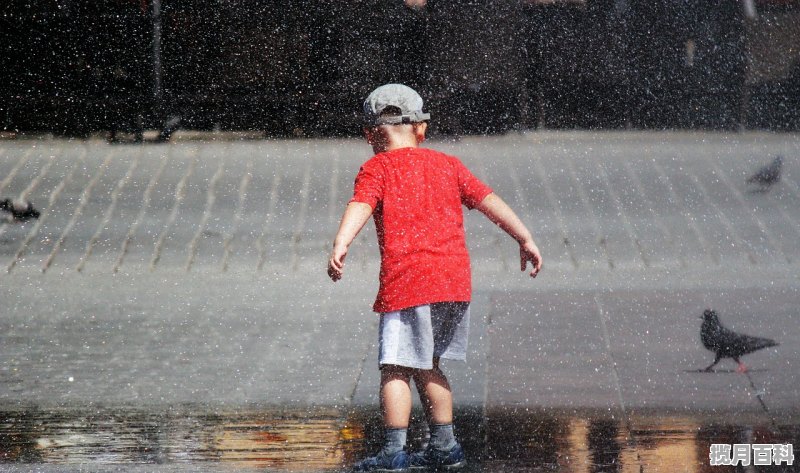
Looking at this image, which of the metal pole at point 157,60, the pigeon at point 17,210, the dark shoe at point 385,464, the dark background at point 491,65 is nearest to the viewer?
the dark shoe at point 385,464

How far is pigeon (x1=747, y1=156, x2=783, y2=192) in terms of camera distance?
9320 mm

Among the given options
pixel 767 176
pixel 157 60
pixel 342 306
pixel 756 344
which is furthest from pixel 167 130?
pixel 756 344

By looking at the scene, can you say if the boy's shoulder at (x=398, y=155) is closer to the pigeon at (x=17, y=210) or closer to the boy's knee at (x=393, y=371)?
the boy's knee at (x=393, y=371)

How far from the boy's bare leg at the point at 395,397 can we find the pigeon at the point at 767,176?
5.58m

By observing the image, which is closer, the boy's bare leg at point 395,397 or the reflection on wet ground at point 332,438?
the boy's bare leg at point 395,397

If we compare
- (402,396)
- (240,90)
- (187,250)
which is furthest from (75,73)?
(402,396)

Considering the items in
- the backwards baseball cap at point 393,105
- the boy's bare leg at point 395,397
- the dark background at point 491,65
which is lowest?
the boy's bare leg at point 395,397

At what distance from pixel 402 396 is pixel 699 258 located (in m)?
4.38

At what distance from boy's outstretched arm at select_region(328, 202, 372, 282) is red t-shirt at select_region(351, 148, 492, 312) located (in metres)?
0.04

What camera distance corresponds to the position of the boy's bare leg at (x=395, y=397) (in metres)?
4.44

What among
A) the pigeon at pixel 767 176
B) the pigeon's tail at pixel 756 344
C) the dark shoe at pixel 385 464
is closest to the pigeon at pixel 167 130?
the pigeon at pixel 767 176

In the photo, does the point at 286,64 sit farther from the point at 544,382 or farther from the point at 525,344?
the point at 544,382

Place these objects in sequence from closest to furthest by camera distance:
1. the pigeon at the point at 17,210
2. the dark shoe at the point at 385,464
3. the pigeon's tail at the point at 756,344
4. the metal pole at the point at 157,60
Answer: the dark shoe at the point at 385,464 < the pigeon's tail at the point at 756,344 < the pigeon at the point at 17,210 < the metal pole at the point at 157,60

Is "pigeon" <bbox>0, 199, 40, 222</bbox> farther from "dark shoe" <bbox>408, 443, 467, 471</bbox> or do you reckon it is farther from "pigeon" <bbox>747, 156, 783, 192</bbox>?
"dark shoe" <bbox>408, 443, 467, 471</bbox>
